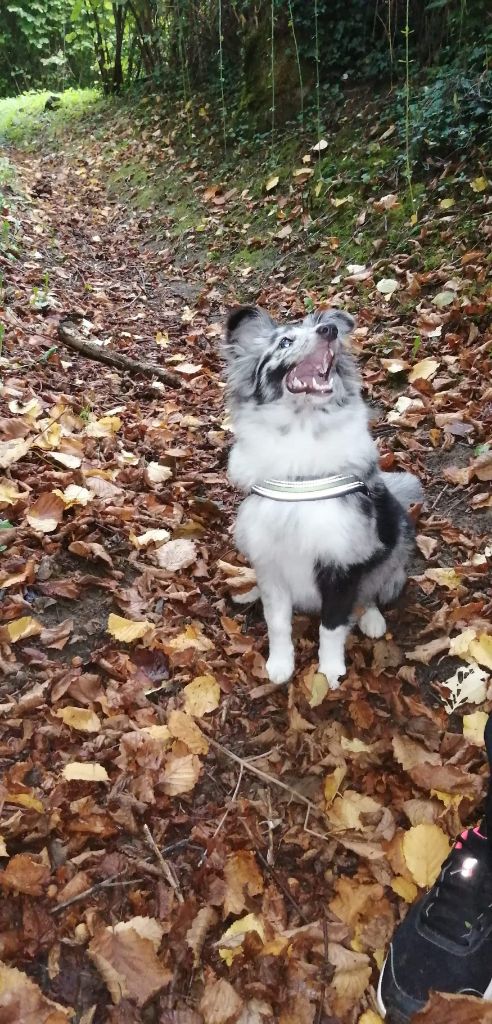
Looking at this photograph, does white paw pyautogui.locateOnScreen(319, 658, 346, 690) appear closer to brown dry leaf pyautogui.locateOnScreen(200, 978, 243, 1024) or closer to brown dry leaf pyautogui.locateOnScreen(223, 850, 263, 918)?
brown dry leaf pyautogui.locateOnScreen(223, 850, 263, 918)

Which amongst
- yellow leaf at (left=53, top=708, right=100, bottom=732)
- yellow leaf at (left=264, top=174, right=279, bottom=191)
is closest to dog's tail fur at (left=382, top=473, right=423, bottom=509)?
yellow leaf at (left=53, top=708, right=100, bottom=732)

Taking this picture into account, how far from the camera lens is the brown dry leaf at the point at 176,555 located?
3556 mm

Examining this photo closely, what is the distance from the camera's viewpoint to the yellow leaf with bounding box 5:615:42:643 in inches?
112

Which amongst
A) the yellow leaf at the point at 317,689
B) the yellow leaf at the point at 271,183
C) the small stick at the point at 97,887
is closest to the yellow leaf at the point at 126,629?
the yellow leaf at the point at 317,689

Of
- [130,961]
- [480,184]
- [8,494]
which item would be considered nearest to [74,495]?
[8,494]

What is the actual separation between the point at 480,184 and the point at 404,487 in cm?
389

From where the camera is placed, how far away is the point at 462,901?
2.05m

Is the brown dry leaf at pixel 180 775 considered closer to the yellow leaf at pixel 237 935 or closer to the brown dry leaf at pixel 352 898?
the yellow leaf at pixel 237 935

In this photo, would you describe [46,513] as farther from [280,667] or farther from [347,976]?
[347,976]

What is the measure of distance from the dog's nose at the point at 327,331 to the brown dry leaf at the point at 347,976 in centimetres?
221

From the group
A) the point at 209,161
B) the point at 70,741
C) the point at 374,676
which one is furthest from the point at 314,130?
the point at 70,741

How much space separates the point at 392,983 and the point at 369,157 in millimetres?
7486

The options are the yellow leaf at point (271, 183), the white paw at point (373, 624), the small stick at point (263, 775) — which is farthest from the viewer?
the yellow leaf at point (271, 183)

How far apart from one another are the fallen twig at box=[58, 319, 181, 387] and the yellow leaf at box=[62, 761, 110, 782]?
3.75 metres
